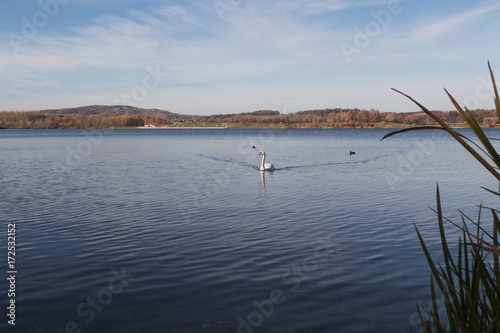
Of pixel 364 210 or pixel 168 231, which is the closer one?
pixel 168 231

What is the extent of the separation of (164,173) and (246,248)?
19764 millimetres

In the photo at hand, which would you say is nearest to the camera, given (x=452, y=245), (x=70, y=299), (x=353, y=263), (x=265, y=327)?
(x=265, y=327)

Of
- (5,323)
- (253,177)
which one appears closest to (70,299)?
(5,323)

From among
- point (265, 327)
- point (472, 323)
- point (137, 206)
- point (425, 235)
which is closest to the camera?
point (472, 323)

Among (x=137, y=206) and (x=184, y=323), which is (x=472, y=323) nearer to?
(x=184, y=323)

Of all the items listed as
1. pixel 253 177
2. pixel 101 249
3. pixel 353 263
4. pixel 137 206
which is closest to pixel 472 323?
pixel 353 263

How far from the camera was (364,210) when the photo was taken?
15.7 metres

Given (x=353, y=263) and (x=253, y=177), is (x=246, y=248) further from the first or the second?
(x=253, y=177)

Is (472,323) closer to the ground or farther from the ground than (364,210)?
farther from the ground

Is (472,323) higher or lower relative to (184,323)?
higher

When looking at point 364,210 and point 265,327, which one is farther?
point 364,210

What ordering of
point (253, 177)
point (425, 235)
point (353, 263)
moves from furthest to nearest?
point (253, 177)
point (425, 235)
point (353, 263)

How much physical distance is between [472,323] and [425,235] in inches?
385

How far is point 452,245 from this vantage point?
1075cm
